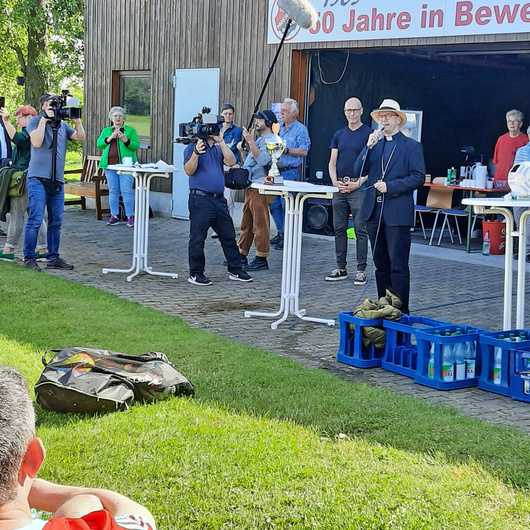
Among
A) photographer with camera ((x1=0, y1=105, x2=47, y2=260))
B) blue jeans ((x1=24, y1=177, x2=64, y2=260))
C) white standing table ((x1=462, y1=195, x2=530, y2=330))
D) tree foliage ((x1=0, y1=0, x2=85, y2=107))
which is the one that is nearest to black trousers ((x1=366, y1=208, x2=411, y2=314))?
white standing table ((x1=462, y1=195, x2=530, y2=330))

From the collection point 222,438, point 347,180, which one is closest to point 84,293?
point 347,180

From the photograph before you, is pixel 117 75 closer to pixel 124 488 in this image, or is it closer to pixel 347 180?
pixel 347 180

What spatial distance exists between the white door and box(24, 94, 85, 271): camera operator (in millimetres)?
5276

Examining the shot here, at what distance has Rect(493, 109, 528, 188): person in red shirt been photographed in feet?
41.9

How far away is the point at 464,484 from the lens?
13.7ft

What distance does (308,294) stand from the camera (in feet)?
31.0

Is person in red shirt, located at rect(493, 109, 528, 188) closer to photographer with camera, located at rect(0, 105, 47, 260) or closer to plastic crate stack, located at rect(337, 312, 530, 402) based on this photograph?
photographer with camera, located at rect(0, 105, 47, 260)

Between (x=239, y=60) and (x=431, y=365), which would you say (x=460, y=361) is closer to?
(x=431, y=365)

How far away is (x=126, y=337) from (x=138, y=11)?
11360 millimetres

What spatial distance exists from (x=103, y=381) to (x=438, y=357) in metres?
2.26

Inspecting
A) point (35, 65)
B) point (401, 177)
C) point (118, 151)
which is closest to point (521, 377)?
point (401, 177)

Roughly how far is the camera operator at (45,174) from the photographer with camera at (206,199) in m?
1.47

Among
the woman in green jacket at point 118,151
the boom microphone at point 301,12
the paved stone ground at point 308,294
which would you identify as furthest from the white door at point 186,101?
the boom microphone at point 301,12

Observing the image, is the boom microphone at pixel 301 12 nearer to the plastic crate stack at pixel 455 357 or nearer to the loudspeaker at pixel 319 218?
the loudspeaker at pixel 319 218
